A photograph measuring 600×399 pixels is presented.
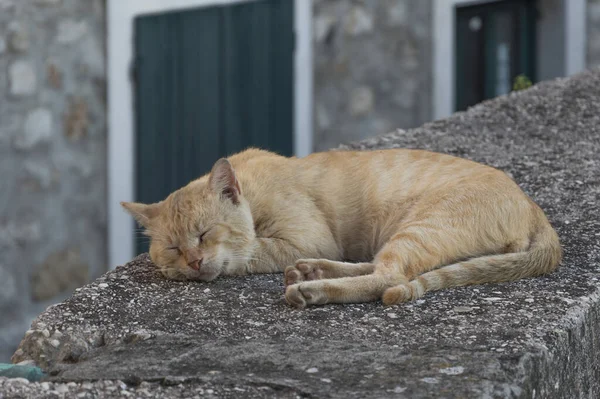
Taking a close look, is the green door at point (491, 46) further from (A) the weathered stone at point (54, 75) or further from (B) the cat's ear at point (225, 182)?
(B) the cat's ear at point (225, 182)

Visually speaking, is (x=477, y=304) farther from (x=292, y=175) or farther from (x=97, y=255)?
(x=97, y=255)

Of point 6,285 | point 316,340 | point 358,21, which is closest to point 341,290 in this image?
point 316,340

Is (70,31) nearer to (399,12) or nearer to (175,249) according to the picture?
(399,12)

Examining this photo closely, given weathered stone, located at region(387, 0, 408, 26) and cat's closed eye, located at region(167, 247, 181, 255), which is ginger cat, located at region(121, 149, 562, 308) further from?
weathered stone, located at region(387, 0, 408, 26)

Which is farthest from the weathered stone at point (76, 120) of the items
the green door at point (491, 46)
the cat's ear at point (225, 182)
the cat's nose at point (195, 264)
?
the cat's nose at point (195, 264)

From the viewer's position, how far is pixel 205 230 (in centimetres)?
286

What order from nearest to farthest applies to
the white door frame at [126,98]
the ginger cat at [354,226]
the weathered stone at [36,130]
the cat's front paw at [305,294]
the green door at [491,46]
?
the cat's front paw at [305,294]
the ginger cat at [354,226]
the weathered stone at [36,130]
the white door frame at [126,98]
the green door at [491,46]

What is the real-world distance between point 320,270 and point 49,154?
4199 millimetres

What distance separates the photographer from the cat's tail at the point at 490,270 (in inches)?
100

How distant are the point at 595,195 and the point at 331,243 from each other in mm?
1139

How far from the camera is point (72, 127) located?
657 cm

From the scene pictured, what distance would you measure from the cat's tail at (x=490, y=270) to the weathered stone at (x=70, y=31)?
4.54 meters

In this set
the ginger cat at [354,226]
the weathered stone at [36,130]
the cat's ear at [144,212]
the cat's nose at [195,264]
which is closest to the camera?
the ginger cat at [354,226]

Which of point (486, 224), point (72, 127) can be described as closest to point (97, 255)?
point (72, 127)
